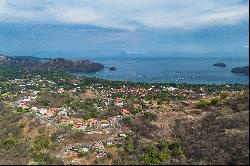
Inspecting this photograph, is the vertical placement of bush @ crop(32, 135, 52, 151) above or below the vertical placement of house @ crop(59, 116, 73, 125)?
below

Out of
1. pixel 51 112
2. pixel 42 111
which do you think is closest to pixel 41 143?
pixel 51 112

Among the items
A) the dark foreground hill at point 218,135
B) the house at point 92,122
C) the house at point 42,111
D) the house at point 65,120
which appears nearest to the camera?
the dark foreground hill at point 218,135

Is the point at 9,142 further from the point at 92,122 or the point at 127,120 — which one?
the point at 127,120

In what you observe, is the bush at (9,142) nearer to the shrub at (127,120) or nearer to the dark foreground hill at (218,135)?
the shrub at (127,120)

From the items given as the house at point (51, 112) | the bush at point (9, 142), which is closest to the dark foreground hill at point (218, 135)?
the bush at point (9, 142)

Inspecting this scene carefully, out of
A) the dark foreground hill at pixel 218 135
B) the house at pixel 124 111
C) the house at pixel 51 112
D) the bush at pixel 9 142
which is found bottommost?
the bush at pixel 9 142

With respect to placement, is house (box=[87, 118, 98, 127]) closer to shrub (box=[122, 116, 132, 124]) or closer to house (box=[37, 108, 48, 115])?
shrub (box=[122, 116, 132, 124])

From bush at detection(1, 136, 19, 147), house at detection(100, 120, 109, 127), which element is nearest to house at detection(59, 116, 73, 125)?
house at detection(100, 120, 109, 127)

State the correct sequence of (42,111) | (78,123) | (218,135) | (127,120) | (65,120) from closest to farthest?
(218,135), (127,120), (78,123), (65,120), (42,111)

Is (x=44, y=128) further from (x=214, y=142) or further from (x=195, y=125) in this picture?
(x=214, y=142)

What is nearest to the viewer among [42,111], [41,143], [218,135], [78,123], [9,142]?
[218,135]

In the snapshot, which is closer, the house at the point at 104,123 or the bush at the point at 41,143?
the bush at the point at 41,143

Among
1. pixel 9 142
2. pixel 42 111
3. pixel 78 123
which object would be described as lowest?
pixel 9 142
